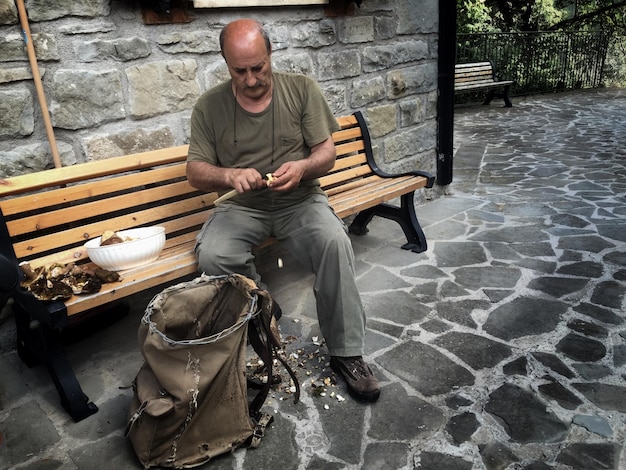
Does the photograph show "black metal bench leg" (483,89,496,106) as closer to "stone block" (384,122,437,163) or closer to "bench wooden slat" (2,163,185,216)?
"stone block" (384,122,437,163)

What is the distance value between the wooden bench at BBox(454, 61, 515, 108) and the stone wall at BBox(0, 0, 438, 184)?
6.90 meters

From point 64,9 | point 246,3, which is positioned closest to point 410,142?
point 246,3

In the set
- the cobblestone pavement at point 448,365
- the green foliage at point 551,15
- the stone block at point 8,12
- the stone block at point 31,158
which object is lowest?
the cobblestone pavement at point 448,365

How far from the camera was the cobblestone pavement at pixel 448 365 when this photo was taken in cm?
195

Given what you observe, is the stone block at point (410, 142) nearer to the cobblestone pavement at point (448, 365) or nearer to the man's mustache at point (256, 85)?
the cobblestone pavement at point (448, 365)

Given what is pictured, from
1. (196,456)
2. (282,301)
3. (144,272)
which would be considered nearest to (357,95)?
(282,301)

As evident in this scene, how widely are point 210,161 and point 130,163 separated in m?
0.46

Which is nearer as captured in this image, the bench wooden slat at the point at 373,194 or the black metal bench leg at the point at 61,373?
the black metal bench leg at the point at 61,373

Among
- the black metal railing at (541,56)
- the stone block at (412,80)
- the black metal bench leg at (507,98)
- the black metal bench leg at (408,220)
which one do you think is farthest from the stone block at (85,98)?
the black metal railing at (541,56)

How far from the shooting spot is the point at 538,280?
3238 mm

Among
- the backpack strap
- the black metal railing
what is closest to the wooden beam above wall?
the backpack strap

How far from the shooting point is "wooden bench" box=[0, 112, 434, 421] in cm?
219

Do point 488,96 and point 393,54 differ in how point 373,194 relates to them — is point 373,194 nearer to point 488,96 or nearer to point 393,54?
point 393,54

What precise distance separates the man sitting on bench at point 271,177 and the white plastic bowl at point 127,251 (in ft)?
0.68
